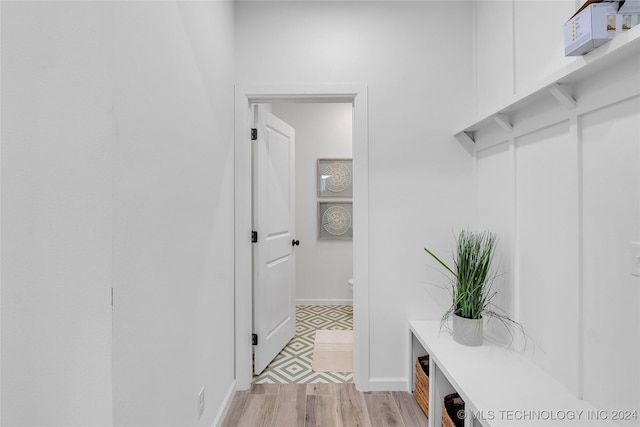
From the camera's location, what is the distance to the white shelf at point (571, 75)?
37.4 inches

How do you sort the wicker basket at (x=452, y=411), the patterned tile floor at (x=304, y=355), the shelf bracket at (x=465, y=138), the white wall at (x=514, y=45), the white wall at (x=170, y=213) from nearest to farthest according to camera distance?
the white wall at (x=170, y=213) < the white wall at (x=514, y=45) < the wicker basket at (x=452, y=411) < the shelf bracket at (x=465, y=138) < the patterned tile floor at (x=304, y=355)

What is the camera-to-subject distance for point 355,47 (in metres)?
2.16

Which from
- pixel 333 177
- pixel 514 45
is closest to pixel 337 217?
pixel 333 177

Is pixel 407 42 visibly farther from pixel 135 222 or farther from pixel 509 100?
pixel 135 222

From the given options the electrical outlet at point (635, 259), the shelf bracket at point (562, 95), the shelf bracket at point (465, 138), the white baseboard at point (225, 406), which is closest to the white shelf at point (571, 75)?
the shelf bracket at point (562, 95)

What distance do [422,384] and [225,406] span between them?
1158mm

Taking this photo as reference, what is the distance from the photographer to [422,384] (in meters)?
1.92

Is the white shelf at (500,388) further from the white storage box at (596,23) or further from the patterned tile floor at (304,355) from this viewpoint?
the white storage box at (596,23)

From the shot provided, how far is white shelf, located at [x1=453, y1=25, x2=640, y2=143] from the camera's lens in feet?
3.11

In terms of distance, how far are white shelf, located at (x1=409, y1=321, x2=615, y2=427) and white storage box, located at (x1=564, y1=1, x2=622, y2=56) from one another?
1.28 m

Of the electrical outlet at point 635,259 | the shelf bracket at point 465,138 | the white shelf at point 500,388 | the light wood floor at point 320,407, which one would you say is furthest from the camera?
the shelf bracket at point 465,138

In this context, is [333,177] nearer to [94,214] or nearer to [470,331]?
[470,331]

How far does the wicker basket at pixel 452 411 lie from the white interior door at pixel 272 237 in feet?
4.12

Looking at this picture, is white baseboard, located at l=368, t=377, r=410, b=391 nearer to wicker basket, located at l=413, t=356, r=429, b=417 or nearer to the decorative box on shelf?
wicker basket, located at l=413, t=356, r=429, b=417
